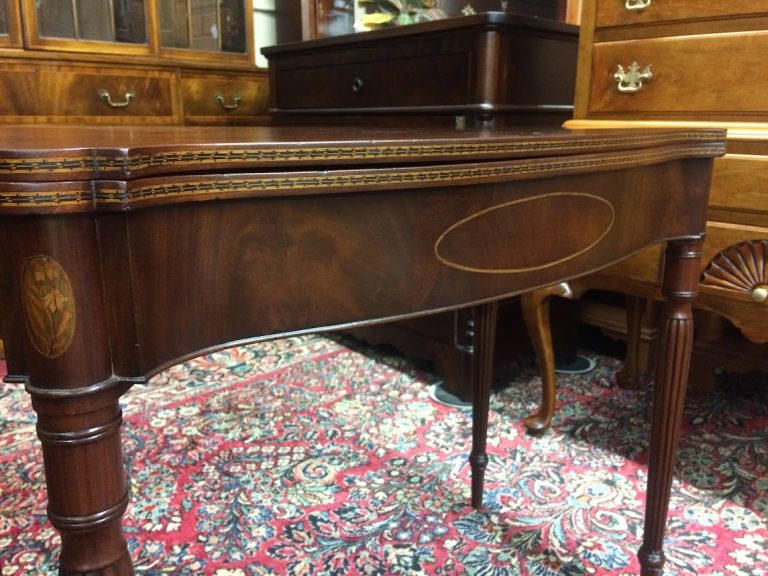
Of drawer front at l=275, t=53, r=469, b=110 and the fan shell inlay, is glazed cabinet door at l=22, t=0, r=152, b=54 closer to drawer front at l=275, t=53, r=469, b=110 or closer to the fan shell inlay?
drawer front at l=275, t=53, r=469, b=110

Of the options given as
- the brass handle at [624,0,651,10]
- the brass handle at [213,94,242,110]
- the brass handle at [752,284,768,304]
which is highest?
the brass handle at [624,0,651,10]

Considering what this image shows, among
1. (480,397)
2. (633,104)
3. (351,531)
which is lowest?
(351,531)

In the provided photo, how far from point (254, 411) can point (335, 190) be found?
4.07ft

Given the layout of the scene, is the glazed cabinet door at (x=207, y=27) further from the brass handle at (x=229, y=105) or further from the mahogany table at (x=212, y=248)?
the mahogany table at (x=212, y=248)

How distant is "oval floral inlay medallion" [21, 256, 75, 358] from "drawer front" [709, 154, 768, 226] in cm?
101

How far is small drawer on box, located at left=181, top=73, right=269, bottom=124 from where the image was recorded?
7.09ft

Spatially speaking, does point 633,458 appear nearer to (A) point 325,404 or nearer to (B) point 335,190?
→ (A) point 325,404

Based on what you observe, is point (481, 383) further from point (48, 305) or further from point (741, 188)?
point (48, 305)

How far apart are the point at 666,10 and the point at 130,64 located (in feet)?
4.93

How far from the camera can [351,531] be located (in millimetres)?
1172

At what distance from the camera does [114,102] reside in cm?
200

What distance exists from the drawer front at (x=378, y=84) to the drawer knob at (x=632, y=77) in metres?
0.40

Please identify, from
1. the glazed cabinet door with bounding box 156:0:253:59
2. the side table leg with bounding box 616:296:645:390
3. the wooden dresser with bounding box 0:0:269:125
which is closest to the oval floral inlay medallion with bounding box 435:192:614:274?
the side table leg with bounding box 616:296:645:390

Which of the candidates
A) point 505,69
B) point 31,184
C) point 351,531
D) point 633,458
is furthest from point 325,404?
point 31,184
